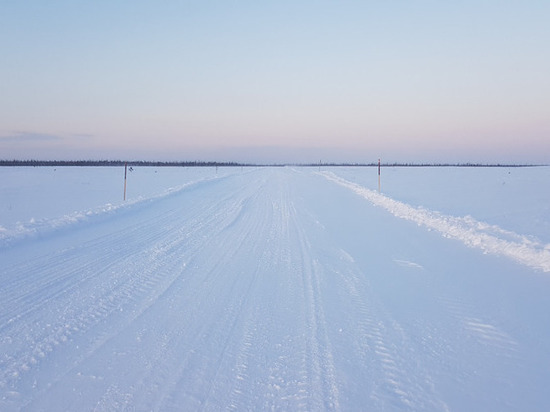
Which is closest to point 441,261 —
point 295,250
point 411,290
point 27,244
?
point 411,290

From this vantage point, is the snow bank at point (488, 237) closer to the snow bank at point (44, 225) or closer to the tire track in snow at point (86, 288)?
the tire track in snow at point (86, 288)

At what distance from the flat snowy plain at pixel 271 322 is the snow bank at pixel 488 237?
68 mm

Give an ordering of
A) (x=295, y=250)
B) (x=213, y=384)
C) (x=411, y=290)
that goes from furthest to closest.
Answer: (x=295, y=250)
(x=411, y=290)
(x=213, y=384)

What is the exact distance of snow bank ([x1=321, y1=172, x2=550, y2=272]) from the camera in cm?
747

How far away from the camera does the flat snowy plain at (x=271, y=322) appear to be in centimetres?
302

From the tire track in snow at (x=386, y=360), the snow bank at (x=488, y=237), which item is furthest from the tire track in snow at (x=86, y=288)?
the snow bank at (x=488, y=237)

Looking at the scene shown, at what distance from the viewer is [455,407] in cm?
289

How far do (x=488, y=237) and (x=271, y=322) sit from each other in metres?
6.79

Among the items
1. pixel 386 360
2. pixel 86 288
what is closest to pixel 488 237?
pixel 386 360

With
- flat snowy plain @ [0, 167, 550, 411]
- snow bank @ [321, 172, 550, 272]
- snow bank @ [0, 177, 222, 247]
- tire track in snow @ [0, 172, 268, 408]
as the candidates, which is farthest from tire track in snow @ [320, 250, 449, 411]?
snow bank @ [0, 177, 222, 247]

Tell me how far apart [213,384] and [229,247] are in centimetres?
500

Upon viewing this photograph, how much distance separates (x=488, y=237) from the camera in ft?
29.8

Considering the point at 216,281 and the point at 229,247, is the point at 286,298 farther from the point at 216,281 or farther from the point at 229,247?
the point at 229,247

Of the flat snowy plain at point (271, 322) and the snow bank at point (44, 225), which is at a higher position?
the snow bank at point (44, 225)
